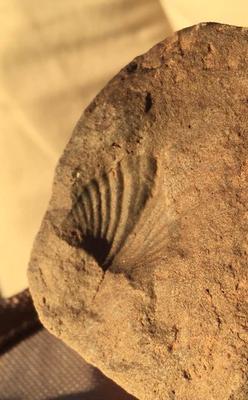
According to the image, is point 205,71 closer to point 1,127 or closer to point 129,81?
point 129,81

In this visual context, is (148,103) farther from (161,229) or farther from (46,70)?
(46,70)

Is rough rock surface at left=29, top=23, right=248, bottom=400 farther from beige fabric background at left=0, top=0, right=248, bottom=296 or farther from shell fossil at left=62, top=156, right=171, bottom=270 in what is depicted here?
beige fabric background at left=0, top=0, right=248, bottom=296

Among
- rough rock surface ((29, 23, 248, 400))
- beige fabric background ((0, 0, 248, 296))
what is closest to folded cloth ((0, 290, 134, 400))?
beige fabric background ((0, 0, 248, 296))

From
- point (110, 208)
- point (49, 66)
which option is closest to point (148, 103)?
point (110, 208)

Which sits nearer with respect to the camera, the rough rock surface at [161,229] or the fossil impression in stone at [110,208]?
the rough rock surface at [161,229]

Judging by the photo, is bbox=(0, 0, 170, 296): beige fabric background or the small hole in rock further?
bbox=(0, 0, 170, 296): beige fabric background

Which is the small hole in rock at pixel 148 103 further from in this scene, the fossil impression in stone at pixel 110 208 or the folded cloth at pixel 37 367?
the folded cloth at pixel 37 367

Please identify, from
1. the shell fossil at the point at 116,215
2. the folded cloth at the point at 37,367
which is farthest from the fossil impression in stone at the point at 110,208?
the folded cloth at the point at 37,367

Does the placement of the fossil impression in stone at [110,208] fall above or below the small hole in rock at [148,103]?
below
